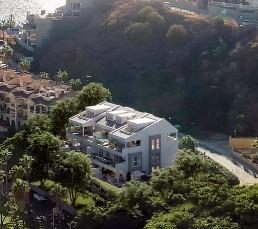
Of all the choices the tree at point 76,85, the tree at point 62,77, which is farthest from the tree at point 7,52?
the tree at point 76,85

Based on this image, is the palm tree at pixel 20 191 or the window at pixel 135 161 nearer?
the palm tree at pixel 20 191

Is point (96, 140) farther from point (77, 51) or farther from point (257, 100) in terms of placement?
point (77, 51)

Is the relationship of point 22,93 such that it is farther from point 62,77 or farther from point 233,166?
point 233,166

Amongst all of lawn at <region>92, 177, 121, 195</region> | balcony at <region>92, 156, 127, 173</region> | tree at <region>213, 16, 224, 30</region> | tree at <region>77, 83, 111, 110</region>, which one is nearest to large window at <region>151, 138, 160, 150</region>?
balcony at <region>92, 156, 127, 173</region>

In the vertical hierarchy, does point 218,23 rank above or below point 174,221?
above

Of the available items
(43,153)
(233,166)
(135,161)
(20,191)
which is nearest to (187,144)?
(233,166)

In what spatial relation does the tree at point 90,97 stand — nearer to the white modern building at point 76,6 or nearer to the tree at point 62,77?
the tree at point 62,77
